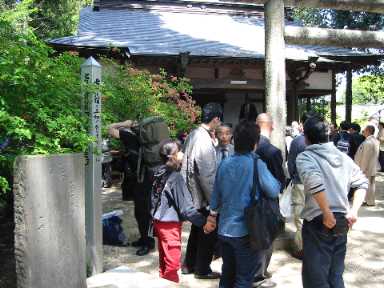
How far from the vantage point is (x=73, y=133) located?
3.14 m

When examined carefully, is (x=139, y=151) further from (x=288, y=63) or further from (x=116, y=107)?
(x=288, y=63)

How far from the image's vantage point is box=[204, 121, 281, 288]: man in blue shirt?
3209 mm

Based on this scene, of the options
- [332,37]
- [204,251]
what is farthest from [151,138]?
[332,37]

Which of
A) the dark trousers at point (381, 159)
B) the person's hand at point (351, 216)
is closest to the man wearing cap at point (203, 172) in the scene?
the person's hand at point (351, 216)

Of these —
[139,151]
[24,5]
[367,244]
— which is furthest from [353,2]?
[24,5]

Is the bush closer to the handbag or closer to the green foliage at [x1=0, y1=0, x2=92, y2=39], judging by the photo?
the handbag

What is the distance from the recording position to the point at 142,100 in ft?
22.5

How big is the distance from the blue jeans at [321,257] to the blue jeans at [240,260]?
1.27ft

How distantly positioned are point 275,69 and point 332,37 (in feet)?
4.92

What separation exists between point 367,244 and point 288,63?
6864mm

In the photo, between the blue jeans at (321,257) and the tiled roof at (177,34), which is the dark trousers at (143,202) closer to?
the blue jeans at (321,257)

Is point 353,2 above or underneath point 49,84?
above

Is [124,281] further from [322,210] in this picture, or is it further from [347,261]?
[347,261]

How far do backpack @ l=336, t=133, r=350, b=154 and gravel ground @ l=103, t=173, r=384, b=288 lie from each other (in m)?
2.00
